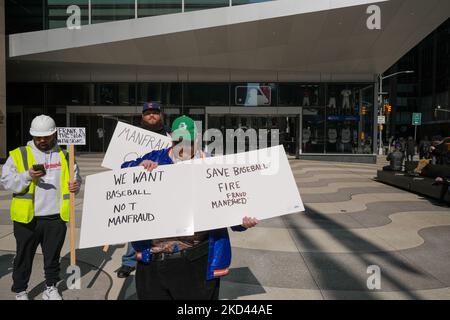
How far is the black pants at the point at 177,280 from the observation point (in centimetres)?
290

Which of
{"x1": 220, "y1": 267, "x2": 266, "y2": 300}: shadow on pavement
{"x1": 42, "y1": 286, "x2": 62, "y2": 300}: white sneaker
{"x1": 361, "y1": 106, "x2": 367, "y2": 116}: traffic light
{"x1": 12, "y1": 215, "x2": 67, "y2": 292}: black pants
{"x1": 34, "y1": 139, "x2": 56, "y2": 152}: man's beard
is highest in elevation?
{"x1": 361, "y1": 106, "x2": 367, "y2": 116}: traffic light

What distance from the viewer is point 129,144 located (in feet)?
17.0

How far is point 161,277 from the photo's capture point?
2906mm

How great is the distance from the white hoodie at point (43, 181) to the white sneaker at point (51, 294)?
779 millimetres

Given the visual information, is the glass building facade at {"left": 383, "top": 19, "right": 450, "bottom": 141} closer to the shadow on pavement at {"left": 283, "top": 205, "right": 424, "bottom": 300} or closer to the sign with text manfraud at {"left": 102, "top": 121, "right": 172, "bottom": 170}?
the shadow on pavement at {"left": 283, "top": 205, "right": 424, "bottom": 300}

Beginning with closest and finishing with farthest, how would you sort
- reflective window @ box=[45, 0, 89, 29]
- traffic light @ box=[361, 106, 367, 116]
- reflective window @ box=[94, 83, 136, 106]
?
reflective window @ box=[45, 0, 89, 29]
traffic light @ box=[361, 106, 367, 116]
reflective window @ box=[94, 83, 136, 106]

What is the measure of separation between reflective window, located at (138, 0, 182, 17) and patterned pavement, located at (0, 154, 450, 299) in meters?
13.4

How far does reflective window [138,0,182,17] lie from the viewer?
65.9 ft

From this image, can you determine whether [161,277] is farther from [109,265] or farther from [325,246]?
[325,246]

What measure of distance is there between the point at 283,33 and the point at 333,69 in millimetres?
6382

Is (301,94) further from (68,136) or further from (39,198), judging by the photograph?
(39,198)

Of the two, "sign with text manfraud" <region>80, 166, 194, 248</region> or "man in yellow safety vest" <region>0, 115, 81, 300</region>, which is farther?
"man in yellow safety vest" <region>0, 115, 81, 300</region>

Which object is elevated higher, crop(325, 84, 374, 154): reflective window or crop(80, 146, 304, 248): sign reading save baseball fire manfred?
crop(325, 84, 374, 154): reflective window

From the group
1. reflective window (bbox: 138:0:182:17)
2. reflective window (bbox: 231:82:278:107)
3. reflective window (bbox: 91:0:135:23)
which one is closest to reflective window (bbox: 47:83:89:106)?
reflective window (bbox: 91:0:135:23)
